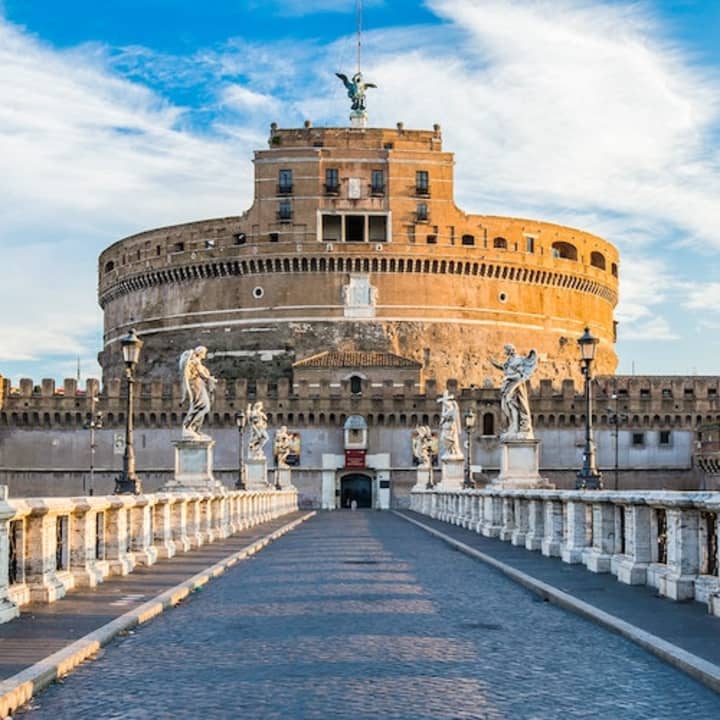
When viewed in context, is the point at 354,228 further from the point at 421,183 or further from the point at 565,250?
the point at 565,250

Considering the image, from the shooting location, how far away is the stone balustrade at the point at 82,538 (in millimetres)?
9852

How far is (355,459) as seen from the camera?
7019 cm

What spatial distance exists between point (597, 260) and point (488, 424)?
959 inches

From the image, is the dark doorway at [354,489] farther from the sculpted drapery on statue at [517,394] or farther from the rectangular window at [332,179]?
the sculpted drapery on statue at [517,394]

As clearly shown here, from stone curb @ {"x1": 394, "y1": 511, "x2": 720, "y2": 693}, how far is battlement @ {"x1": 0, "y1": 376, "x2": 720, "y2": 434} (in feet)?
185

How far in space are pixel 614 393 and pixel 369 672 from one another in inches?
2693

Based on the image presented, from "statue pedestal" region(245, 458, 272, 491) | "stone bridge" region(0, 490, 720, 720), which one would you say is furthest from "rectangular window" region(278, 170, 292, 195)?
"stone bridge" region(0, 490, 720, 720)

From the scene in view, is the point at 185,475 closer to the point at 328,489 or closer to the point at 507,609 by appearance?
the point at 507,609

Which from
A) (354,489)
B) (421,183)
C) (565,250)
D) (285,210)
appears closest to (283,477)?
(354,489)

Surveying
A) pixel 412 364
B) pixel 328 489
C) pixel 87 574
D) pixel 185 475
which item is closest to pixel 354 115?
pixel 412 364

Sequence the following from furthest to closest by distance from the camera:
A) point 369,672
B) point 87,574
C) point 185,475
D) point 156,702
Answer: point 185,475, point 87,574, point 369,672, point 156,702

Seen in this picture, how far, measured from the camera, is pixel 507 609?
432 inches

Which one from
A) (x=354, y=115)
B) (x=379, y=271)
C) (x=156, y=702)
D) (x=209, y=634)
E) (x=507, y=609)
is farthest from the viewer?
(x=354, y=115)

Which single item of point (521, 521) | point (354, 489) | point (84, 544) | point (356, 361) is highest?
point (356, 361)
